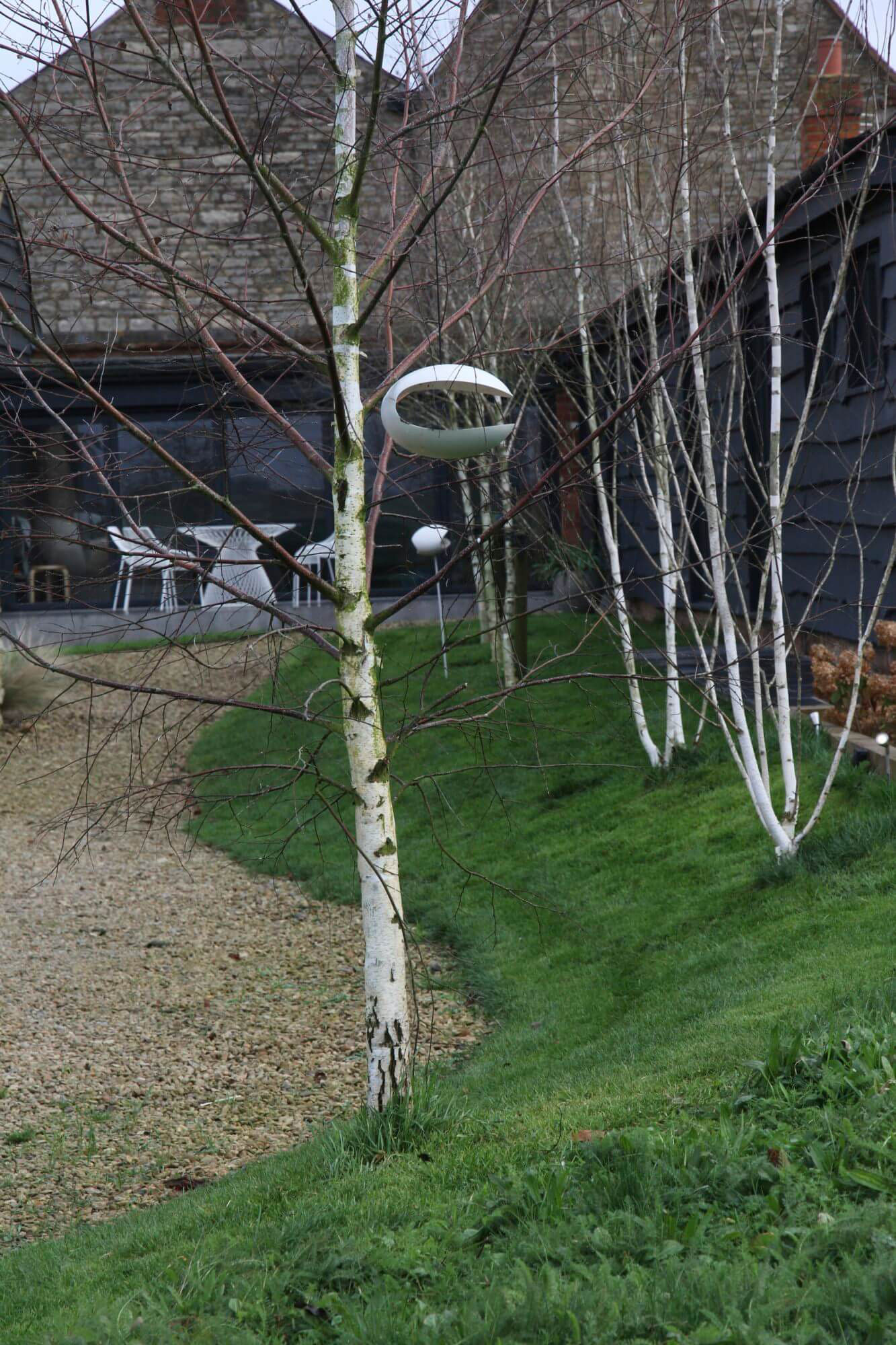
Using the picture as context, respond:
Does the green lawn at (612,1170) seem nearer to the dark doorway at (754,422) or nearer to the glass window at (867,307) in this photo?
the glass window at (867,307)

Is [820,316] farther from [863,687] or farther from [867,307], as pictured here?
[863,687]

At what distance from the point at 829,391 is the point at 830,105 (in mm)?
2727

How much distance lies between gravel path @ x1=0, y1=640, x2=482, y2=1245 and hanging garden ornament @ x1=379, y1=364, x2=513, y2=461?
836 mm

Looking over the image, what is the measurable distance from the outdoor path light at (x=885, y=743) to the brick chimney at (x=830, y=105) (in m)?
2.78

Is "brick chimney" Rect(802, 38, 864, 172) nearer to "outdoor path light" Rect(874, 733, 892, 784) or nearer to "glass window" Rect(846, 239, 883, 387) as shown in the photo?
"glass window" Rect(846, 239, 883, 387)

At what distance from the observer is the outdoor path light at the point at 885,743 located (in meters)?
Answer: 6.01

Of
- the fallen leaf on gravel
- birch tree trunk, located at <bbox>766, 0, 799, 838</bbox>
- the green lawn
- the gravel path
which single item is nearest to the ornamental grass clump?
the green lawn

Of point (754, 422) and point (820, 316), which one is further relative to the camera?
point (754, 422)

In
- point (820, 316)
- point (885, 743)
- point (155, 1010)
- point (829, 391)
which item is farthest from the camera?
point (820, 316)

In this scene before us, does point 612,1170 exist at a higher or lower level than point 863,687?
lower

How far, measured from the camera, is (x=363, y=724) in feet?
12.7

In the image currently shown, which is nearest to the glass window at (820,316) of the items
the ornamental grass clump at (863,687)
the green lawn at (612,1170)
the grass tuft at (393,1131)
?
the ornamental grass clump at (863,687)

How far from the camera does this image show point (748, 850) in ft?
21.8

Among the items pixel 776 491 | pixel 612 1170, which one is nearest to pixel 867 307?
pixel 776 491
